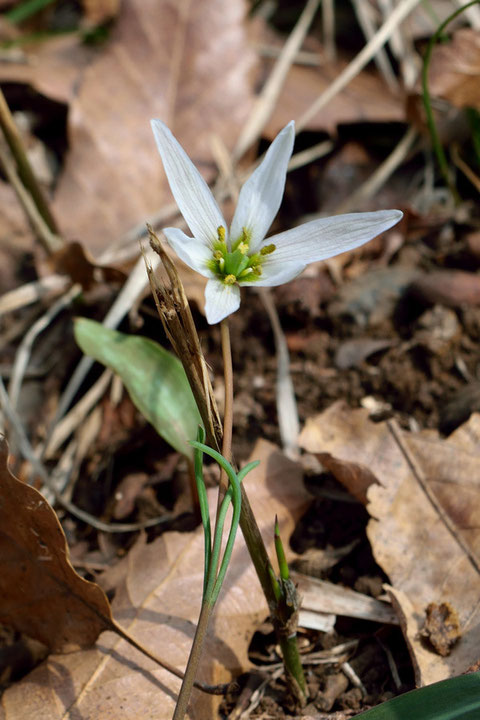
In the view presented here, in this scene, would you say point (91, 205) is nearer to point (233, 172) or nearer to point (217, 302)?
point (233, 172)

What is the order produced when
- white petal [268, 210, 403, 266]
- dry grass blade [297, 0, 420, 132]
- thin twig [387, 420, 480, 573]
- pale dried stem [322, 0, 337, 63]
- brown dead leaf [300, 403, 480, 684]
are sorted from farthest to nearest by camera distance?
pale dried stem [322, 0, 337, 63] → dry grass blade [297, 0, 420, 132] → thin twig [387, 420, 480, 573] → brown dead leaf [300, 403, 480, 684] → white petal [268, 210, 403, 266]

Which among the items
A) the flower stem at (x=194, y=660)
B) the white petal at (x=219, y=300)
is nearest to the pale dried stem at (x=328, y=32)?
the white petal at (x=219, y=300)

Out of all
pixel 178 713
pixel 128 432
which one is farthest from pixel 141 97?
pixel 178 713

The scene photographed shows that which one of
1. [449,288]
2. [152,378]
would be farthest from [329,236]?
[449,288]

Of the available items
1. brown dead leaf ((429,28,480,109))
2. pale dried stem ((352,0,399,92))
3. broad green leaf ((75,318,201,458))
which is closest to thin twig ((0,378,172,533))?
broad green leaf ((75,318,201,458))

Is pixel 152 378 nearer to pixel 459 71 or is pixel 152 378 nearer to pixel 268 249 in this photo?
pixel 268 249

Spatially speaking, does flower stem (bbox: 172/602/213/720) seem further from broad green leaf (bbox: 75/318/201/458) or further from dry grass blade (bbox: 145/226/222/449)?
broad green leaf (bbox: 75/318/201/458)

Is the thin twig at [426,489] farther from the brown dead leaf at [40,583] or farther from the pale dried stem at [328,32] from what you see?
the pale dried stem at [328,32]
